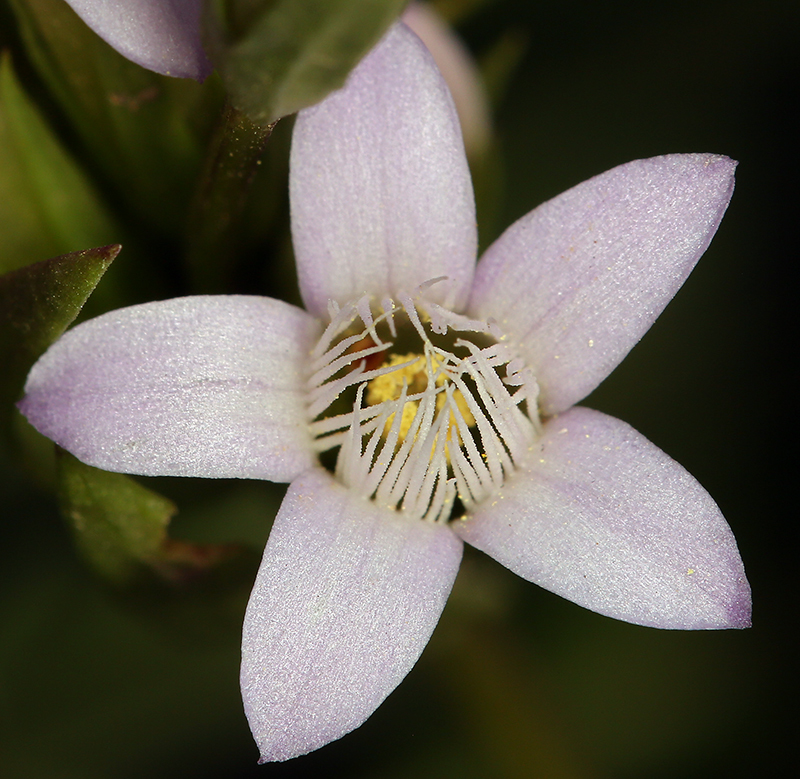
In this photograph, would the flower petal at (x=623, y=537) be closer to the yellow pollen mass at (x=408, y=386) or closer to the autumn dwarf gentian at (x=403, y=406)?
the autumn dwarf gentian at (x=403, y=406)

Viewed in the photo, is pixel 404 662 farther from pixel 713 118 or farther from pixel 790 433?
pixel 713 118

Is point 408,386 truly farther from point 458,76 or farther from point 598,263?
point 458,76

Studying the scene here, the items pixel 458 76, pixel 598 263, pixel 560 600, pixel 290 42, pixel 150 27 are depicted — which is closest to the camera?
pixel 290 42

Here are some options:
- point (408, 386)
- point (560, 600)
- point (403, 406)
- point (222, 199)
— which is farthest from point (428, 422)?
point (560, 600)

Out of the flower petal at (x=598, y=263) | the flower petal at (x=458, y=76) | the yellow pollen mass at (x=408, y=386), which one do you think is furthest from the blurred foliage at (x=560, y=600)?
the flower petal at (x=598, y=263)

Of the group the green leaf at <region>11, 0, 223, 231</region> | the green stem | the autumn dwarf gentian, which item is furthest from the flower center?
the green leaf at <region>11, 0, 223, 231</region>

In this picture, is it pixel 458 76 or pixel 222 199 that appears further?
pixel 458 76
